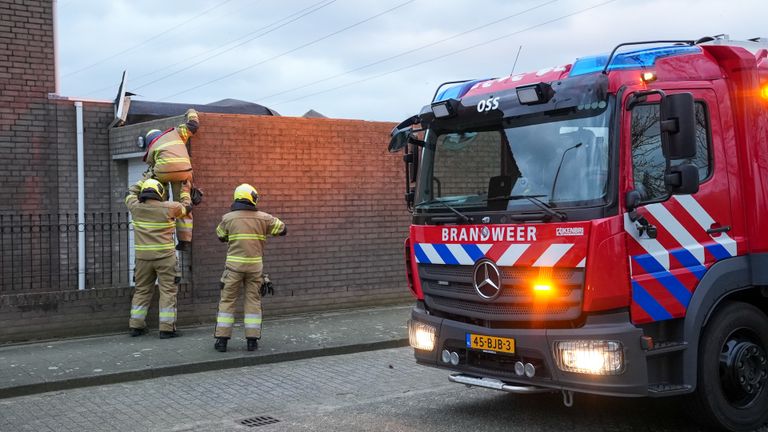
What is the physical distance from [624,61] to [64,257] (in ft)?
29.3

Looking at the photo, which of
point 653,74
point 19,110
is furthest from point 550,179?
point 19,110

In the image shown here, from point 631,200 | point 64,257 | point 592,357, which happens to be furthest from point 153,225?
point 631,200

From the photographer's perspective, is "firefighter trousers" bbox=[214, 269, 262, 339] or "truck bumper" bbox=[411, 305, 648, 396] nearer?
"truck bumper" bbox=[411, 305, 648, 396]

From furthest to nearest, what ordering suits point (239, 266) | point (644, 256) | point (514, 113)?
point (239, 266)
point (514, 113)
point (644, 256)

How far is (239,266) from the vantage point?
28.4 feet

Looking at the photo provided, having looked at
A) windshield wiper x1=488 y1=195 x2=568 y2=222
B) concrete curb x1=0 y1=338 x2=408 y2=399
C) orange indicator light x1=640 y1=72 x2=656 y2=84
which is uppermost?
orange indicator light x1=640 y1=72 x2=656 y2=84

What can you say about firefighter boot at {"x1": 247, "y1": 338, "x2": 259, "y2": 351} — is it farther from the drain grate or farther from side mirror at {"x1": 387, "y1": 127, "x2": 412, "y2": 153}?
side mirror at {"x1": 387, "y1": 127, "x2": 412, "y2": 153}

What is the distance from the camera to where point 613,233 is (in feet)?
16.6

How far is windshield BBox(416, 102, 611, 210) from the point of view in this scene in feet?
17.0

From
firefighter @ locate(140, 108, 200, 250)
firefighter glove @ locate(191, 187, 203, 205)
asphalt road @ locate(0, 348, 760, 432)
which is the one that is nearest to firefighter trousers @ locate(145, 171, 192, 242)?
firefighter @ locate(140, 108, 200, 250)

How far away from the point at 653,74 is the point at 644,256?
4.13 ft

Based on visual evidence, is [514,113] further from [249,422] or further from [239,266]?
[239,266]

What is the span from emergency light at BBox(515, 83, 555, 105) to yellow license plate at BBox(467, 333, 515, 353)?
1.69 meters

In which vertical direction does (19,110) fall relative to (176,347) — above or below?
above
